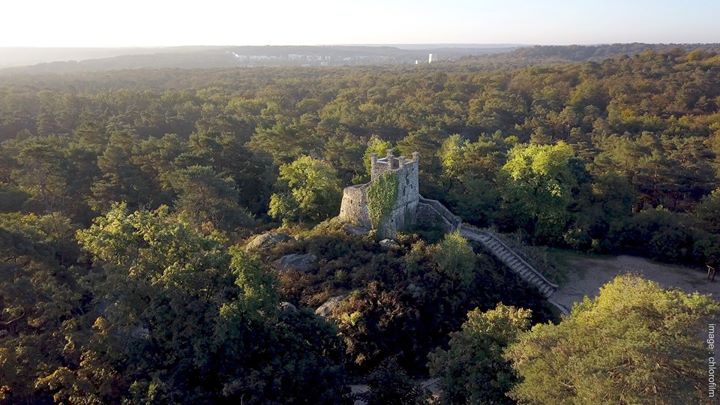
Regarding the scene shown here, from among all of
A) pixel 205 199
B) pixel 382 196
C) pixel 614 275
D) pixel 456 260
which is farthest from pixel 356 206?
pixel 614 275

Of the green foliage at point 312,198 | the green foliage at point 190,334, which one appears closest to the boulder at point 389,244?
the green foliage at point 312,198

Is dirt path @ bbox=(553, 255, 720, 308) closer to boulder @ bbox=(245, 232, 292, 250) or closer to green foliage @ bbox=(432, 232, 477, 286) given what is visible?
green foliage @ bbox=(432, 232, 477, 286)

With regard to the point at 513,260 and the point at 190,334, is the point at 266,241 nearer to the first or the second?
the point at 190,334

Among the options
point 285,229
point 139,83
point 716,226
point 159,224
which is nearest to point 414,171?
point 285,229

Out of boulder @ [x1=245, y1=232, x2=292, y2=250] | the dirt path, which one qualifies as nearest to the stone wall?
boulder @ [x1=245, y1=232, x2=292, y2=250]

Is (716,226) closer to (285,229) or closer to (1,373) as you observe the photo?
(285,229)
